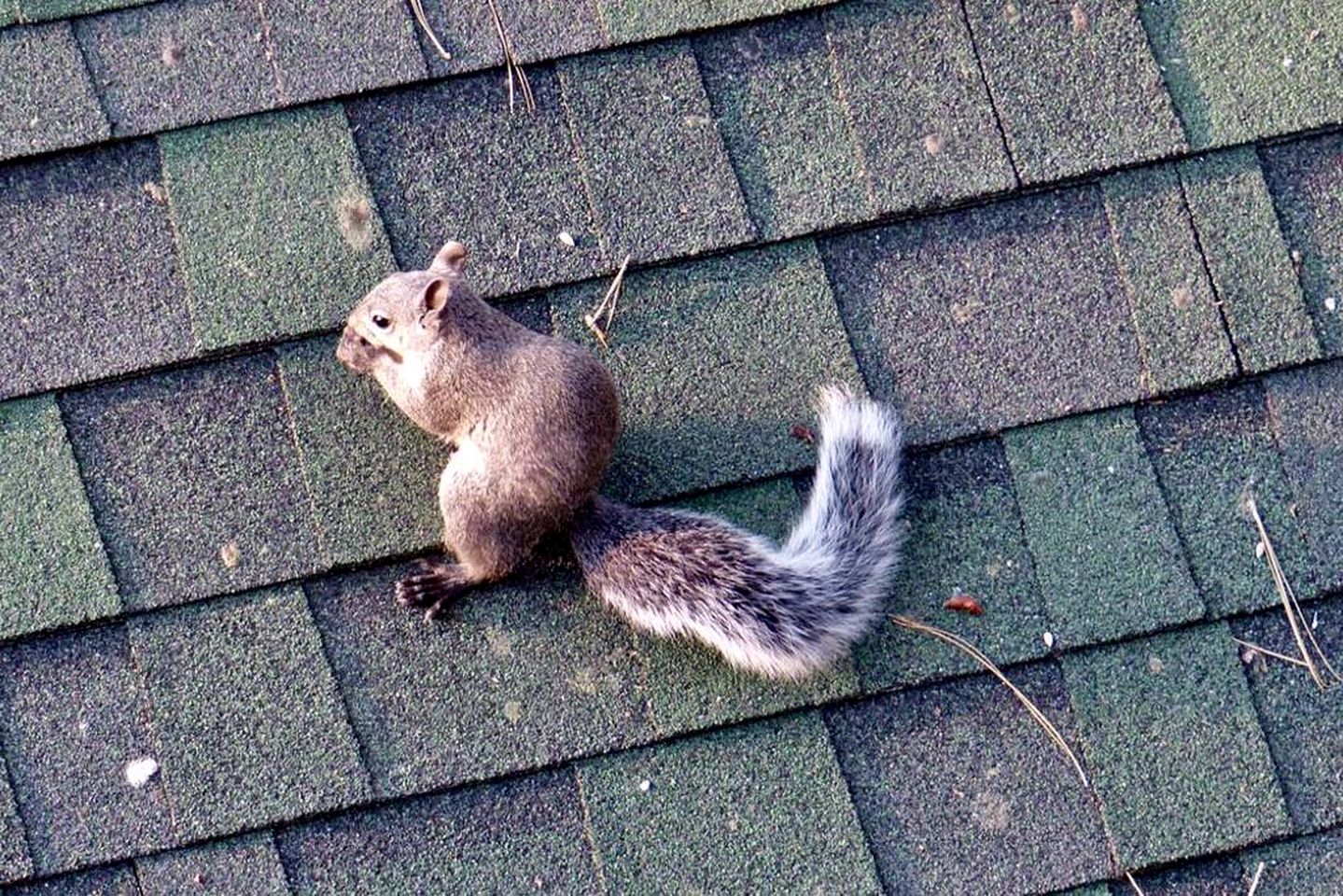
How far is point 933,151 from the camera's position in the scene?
3.22 m

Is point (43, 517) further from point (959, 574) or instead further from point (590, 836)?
point (959, 574)

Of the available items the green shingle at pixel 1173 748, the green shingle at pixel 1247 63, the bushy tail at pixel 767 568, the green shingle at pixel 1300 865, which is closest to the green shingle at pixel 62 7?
the bushy tail at pixel 767 568

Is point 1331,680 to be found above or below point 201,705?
below

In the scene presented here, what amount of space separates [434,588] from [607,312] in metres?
0.60

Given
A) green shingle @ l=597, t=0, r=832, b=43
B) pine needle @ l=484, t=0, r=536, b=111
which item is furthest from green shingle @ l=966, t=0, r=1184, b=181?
pine needle @ l=484, t=0, r=536, b=111

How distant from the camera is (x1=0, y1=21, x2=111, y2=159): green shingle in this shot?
3059mm

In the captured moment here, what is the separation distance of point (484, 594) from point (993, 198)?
123cm

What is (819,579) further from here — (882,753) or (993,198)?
(993,198)

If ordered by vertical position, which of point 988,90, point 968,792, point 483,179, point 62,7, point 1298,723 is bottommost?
point 1298,723

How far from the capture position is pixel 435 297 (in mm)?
3021

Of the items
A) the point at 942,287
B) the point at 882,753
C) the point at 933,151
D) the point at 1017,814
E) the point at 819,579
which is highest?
the point at 933,151

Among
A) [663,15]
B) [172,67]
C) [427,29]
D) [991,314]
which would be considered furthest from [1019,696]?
[172,67]

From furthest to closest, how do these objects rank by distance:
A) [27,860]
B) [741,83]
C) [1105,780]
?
[741,83]
[1105,780]
[27,860]

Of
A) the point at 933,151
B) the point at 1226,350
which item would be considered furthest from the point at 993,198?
the point at 1226,350
